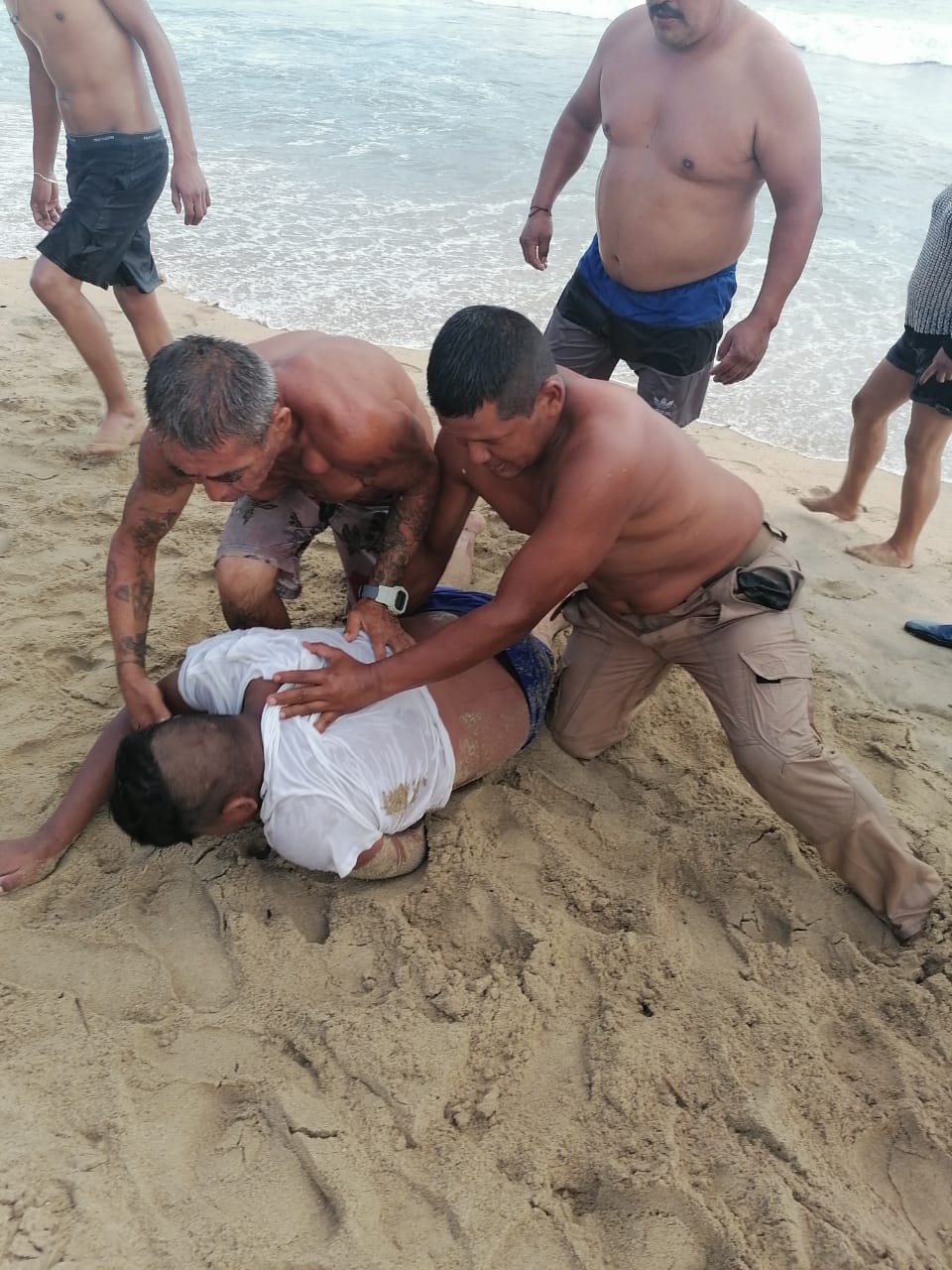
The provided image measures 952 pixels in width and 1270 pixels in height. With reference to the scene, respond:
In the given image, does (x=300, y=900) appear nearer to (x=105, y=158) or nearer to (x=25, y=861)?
(x=25, y=861)

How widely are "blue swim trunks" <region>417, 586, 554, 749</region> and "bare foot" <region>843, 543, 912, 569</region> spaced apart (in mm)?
1574

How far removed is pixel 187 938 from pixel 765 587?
164 cm

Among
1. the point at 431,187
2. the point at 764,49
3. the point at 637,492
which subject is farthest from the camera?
the point at 431,187

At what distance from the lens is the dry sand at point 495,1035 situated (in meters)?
1.65

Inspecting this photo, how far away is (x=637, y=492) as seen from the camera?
7.11 ft

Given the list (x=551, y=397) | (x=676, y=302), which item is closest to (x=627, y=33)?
(x=676, y=302)

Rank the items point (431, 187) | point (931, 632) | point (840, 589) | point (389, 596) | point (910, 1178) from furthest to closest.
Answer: point (431, 187) → point (840, 589) → point (931, 632) → point (389, 596) → point (910, 1178)

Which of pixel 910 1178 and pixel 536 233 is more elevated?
pixel 536 233

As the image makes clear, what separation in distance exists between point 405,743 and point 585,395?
91cm

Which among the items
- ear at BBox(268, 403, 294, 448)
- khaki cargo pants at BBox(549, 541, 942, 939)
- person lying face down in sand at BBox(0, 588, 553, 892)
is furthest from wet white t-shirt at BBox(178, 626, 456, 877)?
khaki cargo pants at BBox(549, 541, 942, 939)

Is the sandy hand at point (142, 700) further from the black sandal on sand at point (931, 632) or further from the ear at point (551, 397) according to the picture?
the black sandal on sand at point (931, 632)

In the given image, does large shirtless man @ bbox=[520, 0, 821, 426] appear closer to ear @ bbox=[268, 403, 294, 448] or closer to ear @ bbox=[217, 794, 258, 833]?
ear @ bbox=[268, 403, 294, 448]

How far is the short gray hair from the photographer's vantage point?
206 centimetres

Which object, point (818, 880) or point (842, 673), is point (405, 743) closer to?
point (818, 880)
